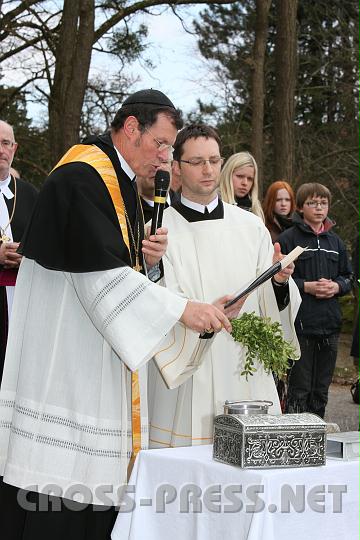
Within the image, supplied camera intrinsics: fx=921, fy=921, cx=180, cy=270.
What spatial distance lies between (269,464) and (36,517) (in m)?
1.36

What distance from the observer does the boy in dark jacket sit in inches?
297

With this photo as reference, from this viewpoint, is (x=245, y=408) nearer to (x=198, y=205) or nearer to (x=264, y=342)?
(x=264, y=342)

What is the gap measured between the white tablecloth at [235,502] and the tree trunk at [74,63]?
936 cm

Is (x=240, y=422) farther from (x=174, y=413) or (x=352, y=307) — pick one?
(x=352, y=307)

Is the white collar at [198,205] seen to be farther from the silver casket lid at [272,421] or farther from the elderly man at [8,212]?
the silver casket lid at [272,421]

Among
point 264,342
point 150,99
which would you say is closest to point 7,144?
point 150,99

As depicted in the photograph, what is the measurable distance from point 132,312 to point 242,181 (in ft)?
11.3

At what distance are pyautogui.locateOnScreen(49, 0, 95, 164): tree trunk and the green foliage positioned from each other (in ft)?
29.1

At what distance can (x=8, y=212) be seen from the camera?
655 centimetres

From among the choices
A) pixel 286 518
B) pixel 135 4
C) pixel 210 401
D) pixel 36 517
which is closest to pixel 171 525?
pixel 286 518

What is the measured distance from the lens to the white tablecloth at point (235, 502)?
312 centimetres

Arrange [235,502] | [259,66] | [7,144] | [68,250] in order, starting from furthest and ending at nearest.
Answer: [259,66] → [7,144] → [68,250] → [235,502]

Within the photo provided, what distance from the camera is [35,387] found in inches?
160

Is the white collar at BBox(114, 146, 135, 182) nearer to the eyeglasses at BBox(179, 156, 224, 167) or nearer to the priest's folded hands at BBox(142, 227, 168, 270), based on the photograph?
the priest's folded hands at BBox(142, 227, 168, 270)
